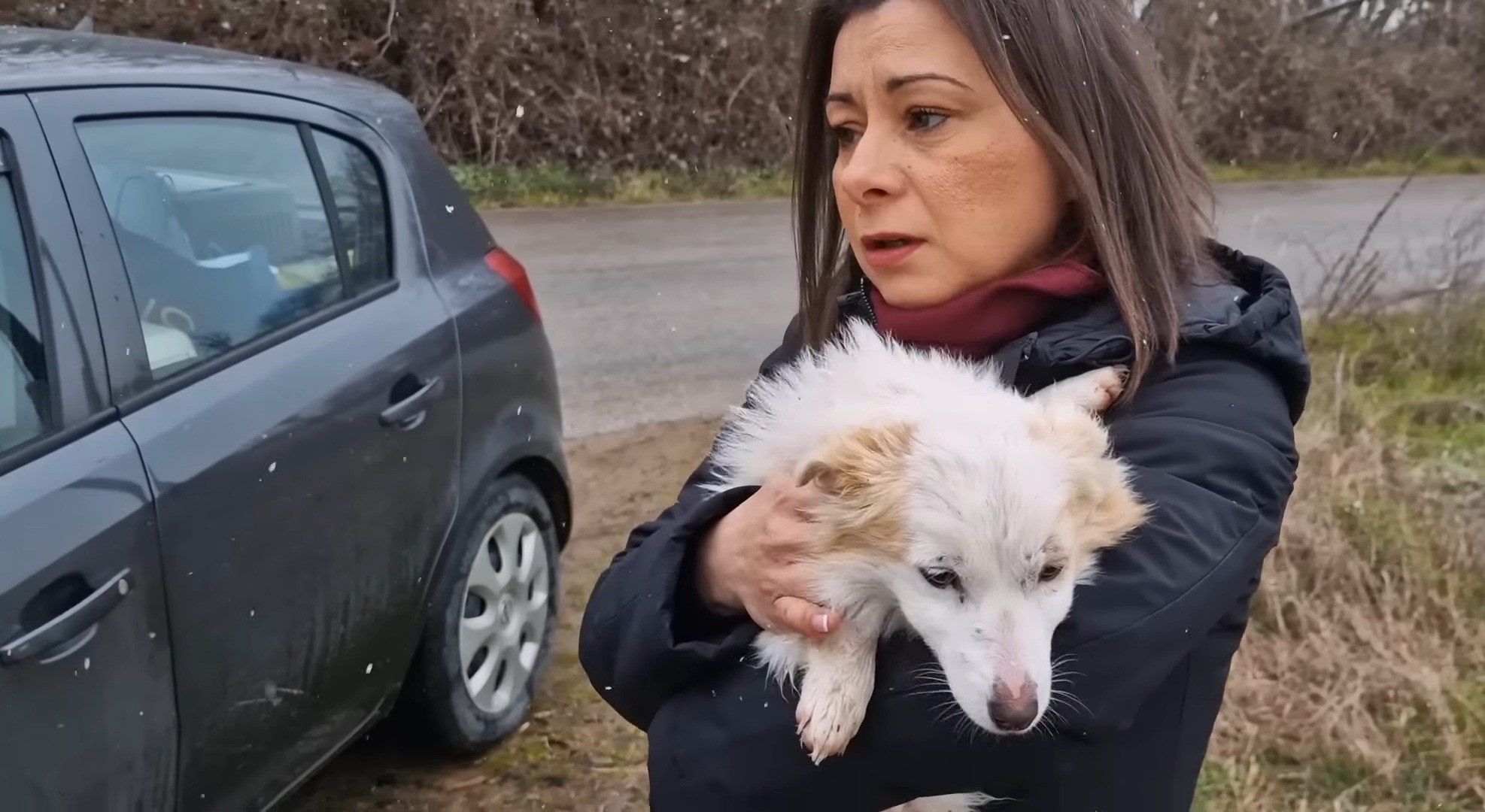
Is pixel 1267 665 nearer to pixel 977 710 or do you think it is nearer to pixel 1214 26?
pixel 977 710

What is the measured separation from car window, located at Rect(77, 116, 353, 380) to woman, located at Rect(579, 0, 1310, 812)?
1.33 m

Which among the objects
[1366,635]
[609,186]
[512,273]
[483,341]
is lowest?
[609,186]

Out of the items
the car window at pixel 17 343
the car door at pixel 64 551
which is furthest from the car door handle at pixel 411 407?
the car window at pixel 17 343

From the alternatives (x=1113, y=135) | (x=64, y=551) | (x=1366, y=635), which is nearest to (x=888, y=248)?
(x=1113, y=135)

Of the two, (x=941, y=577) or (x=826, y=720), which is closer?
(x=826, y=720)

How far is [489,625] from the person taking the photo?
145 inches

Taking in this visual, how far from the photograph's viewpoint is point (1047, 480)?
5.56 feet

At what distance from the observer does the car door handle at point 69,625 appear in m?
2.00

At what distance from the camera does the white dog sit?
1.63 meters

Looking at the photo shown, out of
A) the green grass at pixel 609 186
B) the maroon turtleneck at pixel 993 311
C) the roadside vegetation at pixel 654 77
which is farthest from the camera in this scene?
the green grass at pixel 609 186

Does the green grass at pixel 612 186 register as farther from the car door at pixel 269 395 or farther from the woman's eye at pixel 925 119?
the woman's eye at pixel 925 119

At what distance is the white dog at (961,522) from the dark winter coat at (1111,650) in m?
0.06

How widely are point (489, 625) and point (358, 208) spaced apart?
135 centimetres

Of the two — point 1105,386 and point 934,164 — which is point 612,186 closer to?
point 934,164
